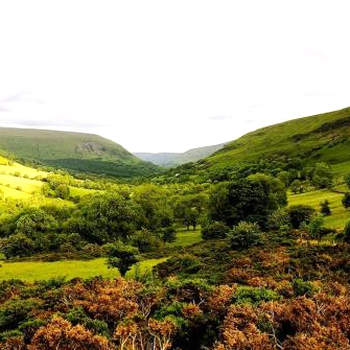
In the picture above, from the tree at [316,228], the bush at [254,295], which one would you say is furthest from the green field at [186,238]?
the bush at [254,295]

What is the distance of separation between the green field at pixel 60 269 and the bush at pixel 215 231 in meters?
19.1

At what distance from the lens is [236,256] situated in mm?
59656

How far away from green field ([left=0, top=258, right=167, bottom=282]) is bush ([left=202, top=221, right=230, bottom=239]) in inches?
751

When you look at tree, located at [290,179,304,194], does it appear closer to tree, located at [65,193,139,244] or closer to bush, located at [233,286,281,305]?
tree, located at [65,193,139,244]

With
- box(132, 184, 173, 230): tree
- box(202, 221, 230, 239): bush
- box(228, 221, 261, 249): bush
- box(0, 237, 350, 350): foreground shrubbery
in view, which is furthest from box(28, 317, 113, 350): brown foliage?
box(132, 184, 173, 230): tree

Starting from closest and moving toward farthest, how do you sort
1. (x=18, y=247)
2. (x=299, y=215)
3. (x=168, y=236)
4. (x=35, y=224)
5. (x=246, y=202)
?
(x=299, y=215) → (x=246, y=202) → (x=168, y=236) → (x=18, y=247) → (x=35, y=224)

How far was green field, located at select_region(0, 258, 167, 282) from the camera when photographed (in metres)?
66.4

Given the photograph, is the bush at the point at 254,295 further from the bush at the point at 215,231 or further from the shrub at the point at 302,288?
the bush at the point at 215,231

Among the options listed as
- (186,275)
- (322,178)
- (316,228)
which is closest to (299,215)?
(316,228)

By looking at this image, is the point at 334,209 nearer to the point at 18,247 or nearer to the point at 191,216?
the point at 191,216

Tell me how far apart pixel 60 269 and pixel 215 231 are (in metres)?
33.8

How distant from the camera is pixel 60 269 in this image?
2881 inches

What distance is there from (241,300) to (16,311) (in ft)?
63.1

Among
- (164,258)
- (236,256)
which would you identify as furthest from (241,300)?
(164,258)
